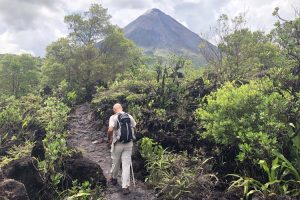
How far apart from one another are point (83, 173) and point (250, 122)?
475 centimetres

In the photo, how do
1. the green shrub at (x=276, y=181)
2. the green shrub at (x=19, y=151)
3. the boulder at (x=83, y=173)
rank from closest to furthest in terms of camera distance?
the green shrub at (x=276, y=181) < the boulder at (x=83, y=173) < the green shrub at (x=19, y=151)

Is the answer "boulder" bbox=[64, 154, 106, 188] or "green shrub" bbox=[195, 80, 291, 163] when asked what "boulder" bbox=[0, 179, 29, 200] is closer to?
"boulder" bbox=[64, 154, 106, 188]

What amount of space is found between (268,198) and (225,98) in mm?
3307

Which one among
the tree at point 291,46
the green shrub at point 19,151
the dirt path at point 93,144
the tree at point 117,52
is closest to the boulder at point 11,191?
the dirt path at point 93,144

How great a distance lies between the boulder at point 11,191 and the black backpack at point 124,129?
2726mm

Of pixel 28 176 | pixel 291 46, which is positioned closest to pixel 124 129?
pixel 28 176

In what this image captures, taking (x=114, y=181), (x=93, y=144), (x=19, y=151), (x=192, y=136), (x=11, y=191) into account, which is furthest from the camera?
(x=93, y=144)

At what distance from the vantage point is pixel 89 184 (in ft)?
34.1

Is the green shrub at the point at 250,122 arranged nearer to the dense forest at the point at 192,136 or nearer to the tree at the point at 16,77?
the dense forest at the point at 192,136

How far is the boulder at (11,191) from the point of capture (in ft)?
27.5

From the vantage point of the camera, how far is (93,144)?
1546 centimetres

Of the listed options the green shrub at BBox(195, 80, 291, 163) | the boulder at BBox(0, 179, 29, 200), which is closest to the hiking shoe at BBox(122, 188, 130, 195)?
the boulder at BBox(0, 179, 29, 200)

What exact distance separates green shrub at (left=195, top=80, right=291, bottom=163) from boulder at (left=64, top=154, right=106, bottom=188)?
3402 millimetres

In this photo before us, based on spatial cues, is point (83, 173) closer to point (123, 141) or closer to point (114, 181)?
point (114, 181)
